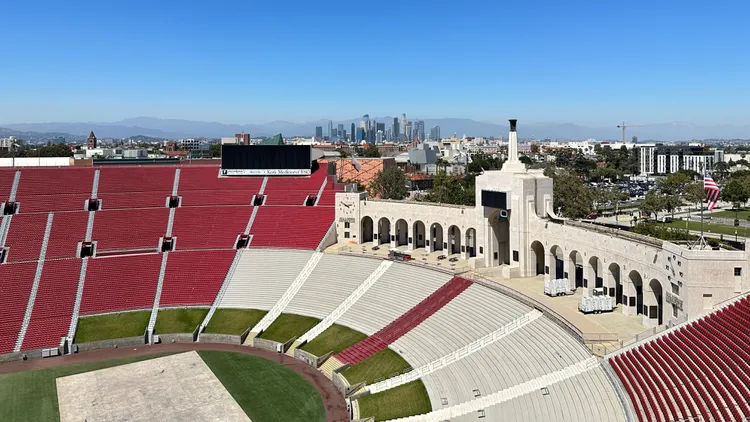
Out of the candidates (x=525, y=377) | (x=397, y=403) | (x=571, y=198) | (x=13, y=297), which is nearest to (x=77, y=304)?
(x=13, y=297)

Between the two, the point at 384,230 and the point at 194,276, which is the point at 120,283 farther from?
the point at 384,230

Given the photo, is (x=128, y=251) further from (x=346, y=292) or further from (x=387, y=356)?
(x=387, y=356)

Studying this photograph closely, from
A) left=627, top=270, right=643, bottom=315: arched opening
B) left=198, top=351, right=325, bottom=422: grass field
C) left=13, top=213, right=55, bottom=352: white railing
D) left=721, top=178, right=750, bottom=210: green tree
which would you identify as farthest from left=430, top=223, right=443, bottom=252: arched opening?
left=721, top=178, right=750, bottom=210: green tree

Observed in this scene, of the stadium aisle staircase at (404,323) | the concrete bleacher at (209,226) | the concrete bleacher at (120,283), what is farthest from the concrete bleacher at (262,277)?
the stadium aisle staircase at (404,323)

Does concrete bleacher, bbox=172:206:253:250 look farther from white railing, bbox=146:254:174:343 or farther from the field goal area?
the field goal area

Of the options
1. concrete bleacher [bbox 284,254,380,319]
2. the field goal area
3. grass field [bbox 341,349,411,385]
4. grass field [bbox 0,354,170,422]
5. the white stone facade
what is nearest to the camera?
the white stone facade

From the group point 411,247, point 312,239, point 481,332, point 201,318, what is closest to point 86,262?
point 201,318
